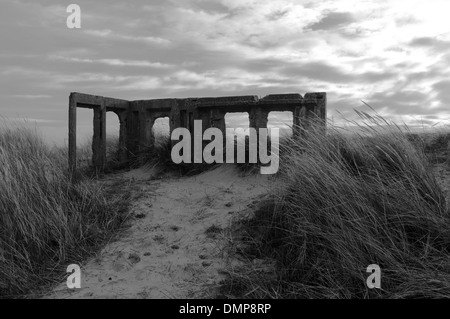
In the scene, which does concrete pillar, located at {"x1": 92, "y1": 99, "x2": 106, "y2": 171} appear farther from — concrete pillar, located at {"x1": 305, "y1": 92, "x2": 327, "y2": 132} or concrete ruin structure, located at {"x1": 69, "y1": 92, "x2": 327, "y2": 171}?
concrete pillar, located at {"x1": 305, "y1": 92, "x2": 327, "y2": 132}

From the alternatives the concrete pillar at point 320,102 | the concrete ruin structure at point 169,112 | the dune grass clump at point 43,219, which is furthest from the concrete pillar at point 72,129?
the concrete pillar at point 320,102

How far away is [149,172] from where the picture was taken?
7867 millimetres

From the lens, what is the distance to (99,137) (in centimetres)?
866

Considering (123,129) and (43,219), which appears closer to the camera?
(43,219)

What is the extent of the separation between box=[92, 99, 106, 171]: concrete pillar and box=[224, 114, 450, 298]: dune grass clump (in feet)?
15.2

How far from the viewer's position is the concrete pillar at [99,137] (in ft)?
28.0

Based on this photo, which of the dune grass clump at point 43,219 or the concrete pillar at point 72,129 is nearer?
the dune grass clump at point 43,219

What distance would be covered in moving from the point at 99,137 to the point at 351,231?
621cm

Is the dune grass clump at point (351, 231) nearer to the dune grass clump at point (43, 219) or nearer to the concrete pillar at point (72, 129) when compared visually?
the dune grass clump at point (43, 219)

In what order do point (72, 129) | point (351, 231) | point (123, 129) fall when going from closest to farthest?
point (351, 231) → point (72, 129) → point (123, 129)

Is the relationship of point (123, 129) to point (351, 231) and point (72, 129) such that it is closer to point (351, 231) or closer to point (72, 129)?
point (72, 129)

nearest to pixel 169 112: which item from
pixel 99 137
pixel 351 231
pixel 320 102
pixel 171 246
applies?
pixel 99 137

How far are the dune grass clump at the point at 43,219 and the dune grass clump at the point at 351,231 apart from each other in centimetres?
183
